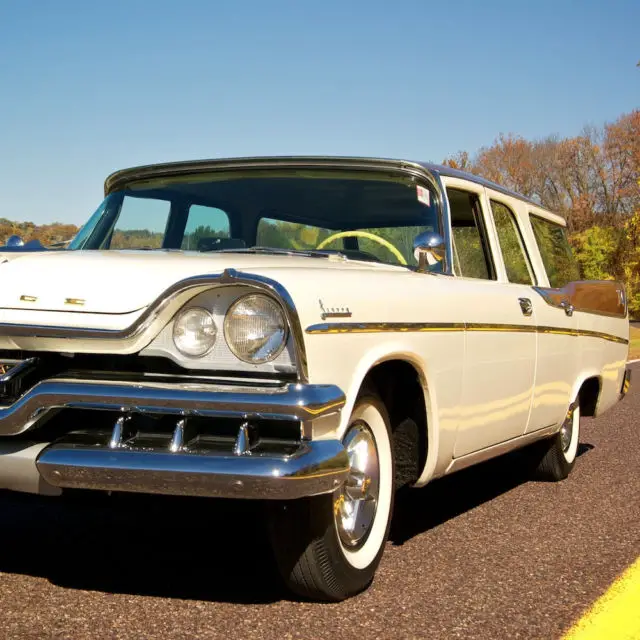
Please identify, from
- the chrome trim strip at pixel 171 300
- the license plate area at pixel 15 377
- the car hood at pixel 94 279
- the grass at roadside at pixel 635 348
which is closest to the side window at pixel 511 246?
the car hood at pixel 94 279

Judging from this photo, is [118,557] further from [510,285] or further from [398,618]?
[510,285]

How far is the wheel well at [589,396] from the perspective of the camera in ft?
21.6

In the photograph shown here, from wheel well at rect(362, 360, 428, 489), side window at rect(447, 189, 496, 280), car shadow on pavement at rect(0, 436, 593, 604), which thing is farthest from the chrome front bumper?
side window at rect(447, 189, 496, 280)

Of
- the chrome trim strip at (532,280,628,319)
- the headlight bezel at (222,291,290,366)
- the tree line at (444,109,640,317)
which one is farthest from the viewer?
the tree line at (444,109,640,317)

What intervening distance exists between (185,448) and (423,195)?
208cm

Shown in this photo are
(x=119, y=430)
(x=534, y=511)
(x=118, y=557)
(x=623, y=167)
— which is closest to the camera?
(x=119, y=430)

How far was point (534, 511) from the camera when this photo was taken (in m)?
5.20

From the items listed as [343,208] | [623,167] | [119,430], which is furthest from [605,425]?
[623,167]

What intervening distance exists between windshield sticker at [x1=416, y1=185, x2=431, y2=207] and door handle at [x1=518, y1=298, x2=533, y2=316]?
799 mm

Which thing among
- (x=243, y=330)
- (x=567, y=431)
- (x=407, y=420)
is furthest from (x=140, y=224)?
(x=567, y=431)

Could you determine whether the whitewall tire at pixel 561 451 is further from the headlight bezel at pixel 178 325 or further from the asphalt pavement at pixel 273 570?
the headlight bezel at pixel 178 325

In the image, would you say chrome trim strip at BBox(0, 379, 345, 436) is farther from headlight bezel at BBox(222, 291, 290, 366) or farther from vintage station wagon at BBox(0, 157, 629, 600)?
headlight bezel at BBox(222, 291, 290, 366)

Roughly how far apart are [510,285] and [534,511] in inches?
45.9

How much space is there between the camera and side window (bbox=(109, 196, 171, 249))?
4.88 meters
